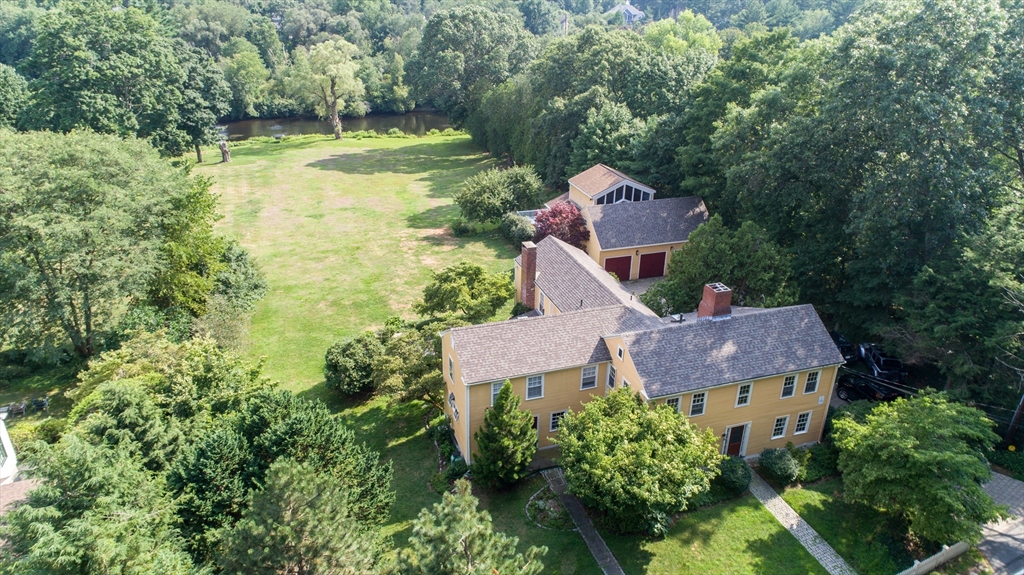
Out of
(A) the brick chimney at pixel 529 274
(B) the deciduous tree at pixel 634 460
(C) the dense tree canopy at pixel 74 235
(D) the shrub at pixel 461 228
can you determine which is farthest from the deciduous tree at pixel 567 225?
(B) the deciduous tree at pixel 634 460

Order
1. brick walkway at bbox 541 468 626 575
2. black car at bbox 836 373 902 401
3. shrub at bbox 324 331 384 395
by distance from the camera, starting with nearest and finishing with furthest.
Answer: brick walkway at bbox 541 468 626 575 → black car at bbox 836 373 902 401 → shrub at bbox 324 331 384 395

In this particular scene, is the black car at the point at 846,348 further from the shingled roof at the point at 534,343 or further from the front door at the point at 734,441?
the shingled roof at the point at 534,343

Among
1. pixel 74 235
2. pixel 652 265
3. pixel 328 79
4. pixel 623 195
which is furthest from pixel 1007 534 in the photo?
pixel 328 79

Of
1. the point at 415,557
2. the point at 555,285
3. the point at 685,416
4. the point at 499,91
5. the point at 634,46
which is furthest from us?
the point at 499,91

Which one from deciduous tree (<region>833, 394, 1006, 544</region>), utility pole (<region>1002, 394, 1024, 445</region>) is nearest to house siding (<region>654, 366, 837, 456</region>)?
deciduous tree (<region>833, 394, 1006, 544</region>)

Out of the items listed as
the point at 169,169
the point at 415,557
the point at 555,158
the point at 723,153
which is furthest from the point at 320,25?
the point at 415,557

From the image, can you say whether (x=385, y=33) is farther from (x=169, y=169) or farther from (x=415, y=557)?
(x=415, y=557)

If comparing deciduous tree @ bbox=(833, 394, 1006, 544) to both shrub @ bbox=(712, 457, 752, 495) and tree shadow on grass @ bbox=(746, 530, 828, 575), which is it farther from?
shrub @ bbox=(712, 457, 752, 495)

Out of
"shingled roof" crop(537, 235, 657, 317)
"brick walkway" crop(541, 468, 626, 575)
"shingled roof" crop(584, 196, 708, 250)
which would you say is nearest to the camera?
"brick walkway" crop(541, 468, 626, 575)
